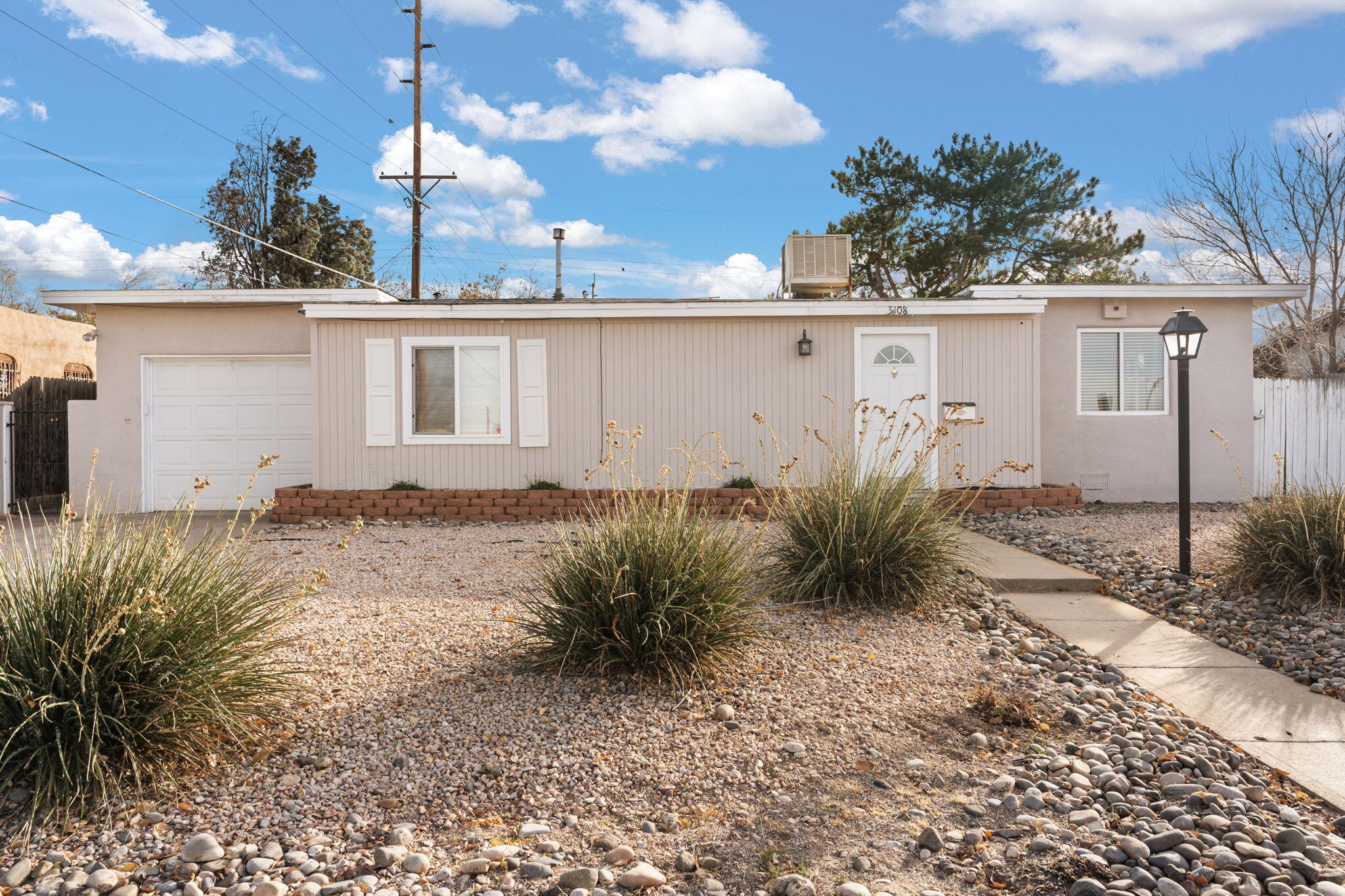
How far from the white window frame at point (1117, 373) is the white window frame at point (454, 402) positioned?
6.79 metres

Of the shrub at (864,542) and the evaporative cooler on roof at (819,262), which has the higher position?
the evaporative cooler on roof at (819,262)

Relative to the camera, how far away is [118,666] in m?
2.42

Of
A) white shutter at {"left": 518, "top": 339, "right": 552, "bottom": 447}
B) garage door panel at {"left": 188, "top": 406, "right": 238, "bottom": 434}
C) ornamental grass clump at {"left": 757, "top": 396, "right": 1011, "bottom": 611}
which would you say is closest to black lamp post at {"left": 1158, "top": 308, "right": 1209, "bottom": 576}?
ornamental grass clump at {"left": 757, "top": 396, "right": 1011, "bottom": 611}

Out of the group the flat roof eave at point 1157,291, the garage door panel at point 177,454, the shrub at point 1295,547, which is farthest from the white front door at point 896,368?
the garage door panel at point 177,454

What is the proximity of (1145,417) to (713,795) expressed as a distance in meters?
9.30

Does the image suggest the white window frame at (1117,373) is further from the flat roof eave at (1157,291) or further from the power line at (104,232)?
the power line at (104,232)

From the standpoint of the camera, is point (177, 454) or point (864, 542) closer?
point (864, 542)

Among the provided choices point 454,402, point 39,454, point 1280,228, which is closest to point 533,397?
point 454,402

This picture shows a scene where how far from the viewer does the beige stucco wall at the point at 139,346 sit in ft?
32.6

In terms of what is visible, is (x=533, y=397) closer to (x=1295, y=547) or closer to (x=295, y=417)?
(x=295, y=417)

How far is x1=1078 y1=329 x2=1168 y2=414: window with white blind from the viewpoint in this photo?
9.80 m

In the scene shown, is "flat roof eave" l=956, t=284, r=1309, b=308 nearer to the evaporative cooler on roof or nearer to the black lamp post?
the evaporative cooler on roof

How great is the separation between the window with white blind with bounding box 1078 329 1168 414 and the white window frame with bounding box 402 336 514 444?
6.87 m

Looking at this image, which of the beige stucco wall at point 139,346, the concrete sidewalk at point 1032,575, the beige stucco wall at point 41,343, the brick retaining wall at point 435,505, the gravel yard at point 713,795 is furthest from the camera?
the beige stucco wall at point 41,343
